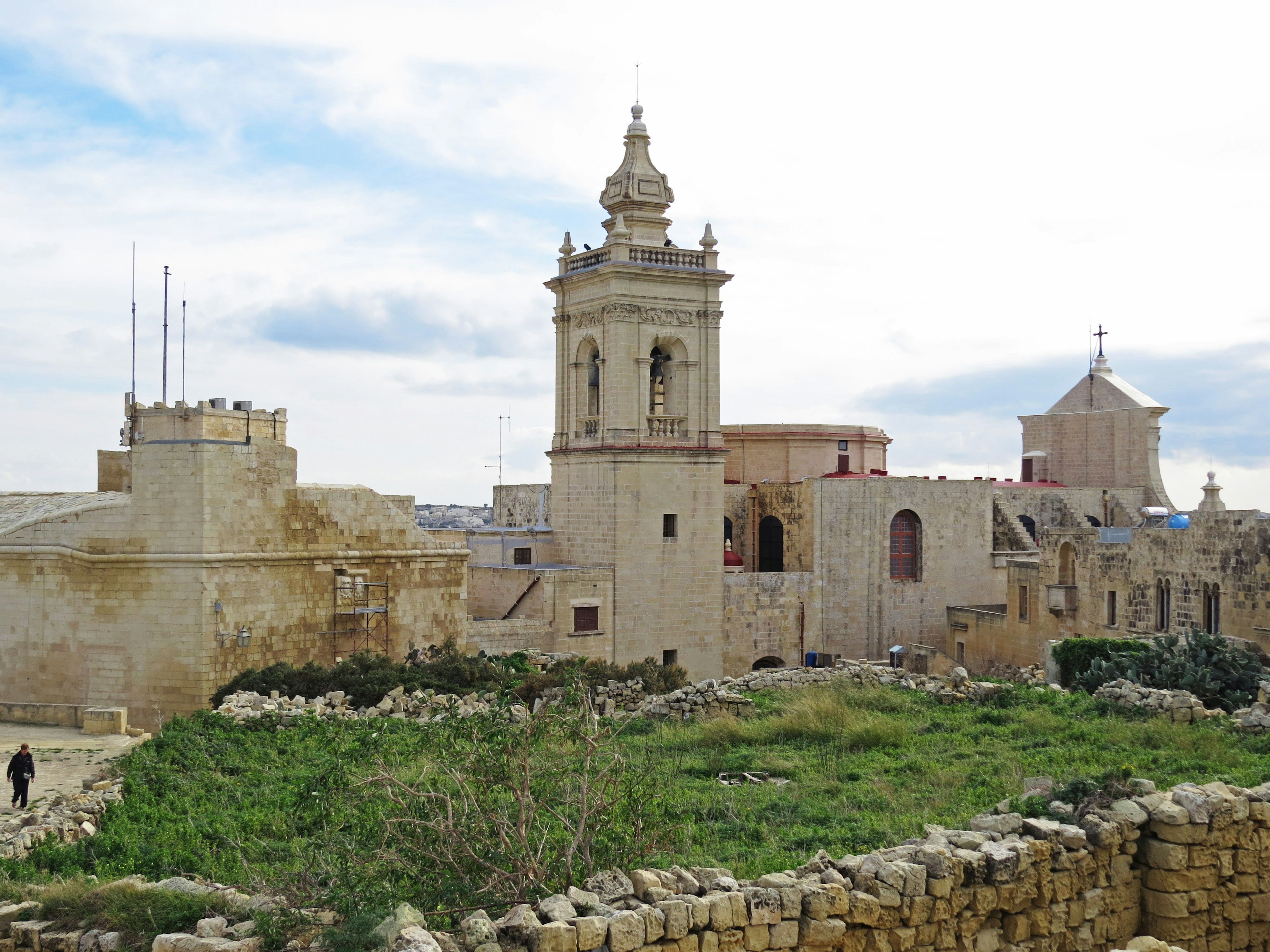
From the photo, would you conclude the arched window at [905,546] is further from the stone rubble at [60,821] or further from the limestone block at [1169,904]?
the limestone block at [1169,904]

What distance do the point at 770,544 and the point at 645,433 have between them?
262 inches

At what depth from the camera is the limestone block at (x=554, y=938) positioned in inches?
230

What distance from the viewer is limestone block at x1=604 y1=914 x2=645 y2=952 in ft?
19.6

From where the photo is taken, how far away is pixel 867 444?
36.2 meters

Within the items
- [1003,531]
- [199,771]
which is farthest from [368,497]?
[1003,531]

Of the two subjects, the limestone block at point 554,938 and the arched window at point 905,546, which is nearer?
the limestone block at point 554,938

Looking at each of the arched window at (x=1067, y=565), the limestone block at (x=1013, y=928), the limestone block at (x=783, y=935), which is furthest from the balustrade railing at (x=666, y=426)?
the limestone block at (x=783, y=935)

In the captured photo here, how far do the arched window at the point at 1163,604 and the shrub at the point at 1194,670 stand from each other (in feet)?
29.0

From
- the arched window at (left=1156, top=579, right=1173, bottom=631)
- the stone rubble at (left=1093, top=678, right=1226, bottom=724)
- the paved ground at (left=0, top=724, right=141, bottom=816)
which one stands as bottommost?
the paved ground at (left=0, top=724, right=141, bottom=816)

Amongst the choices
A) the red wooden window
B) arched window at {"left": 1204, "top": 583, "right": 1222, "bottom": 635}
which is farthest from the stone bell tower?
arched window at {"left": 1204, "top": 583, "right": 1222, "bottom": 635}

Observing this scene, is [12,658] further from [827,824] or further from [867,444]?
[867,444]

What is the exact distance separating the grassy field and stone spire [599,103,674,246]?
17.6 m

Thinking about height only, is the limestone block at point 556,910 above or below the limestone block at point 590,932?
above

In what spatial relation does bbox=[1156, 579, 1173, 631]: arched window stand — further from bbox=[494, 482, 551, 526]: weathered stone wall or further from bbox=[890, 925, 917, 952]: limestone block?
bbox=[890, 925, 917, 952]: limestone block
